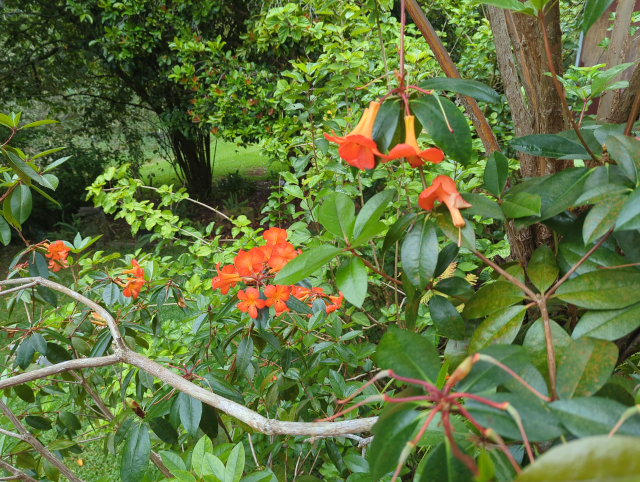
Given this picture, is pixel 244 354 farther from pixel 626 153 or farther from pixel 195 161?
pixel 195 161

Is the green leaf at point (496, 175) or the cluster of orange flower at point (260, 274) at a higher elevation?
the green leaf at point (496, 175)

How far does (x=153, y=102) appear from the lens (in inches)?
184

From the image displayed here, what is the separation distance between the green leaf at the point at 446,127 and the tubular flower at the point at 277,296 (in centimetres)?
43

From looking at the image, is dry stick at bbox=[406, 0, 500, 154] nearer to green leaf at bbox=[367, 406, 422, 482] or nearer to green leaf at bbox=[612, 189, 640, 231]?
green leaf at bbox=[612, 189, 640, 231]

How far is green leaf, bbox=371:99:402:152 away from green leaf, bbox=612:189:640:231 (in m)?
0.24

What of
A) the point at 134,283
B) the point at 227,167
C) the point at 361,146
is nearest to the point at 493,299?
the point at 361,146

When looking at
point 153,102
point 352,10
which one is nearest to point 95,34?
point 153,102

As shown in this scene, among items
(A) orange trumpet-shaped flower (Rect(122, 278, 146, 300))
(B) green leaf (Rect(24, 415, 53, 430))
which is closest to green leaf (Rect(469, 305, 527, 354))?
(A) orange trumpet-shaped flower (Rect(122, 278, 146, 300))

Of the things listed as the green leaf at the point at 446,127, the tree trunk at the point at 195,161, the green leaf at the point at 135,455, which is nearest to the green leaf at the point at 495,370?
the green leaf at the point at 446,127

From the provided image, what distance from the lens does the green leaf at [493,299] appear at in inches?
19.6

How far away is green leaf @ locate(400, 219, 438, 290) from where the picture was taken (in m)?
0.48

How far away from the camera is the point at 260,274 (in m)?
0.82

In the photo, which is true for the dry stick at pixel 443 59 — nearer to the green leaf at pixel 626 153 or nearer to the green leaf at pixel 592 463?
the green leaf at pixel 626 153

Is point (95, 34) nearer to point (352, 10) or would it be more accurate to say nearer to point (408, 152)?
point (352, 10)
